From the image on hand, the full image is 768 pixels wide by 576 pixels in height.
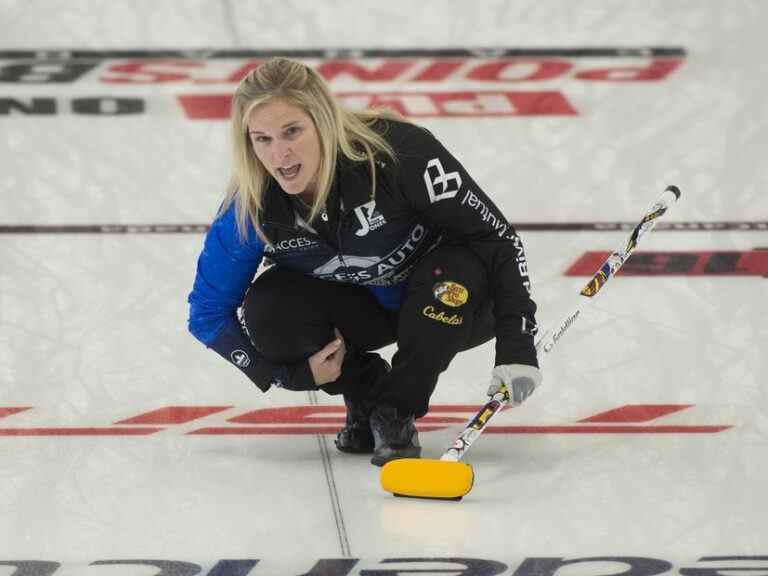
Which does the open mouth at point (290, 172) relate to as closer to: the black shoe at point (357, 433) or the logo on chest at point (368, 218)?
the logo on chest at point (368, 218)

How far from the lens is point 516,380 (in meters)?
2.41

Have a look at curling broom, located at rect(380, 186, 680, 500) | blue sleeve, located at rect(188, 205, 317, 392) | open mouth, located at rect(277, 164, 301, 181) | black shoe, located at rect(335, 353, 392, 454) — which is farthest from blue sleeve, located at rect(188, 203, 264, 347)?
curling broom, located at rect(380, 186, 680, 500)

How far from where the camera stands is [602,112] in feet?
14.0

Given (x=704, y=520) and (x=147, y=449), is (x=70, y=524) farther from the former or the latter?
(x=704, y=520)

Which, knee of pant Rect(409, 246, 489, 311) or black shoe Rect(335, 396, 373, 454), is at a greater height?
knee of pant Rect(409, 246, 489, 311)

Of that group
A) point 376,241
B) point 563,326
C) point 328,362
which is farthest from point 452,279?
point 563,326

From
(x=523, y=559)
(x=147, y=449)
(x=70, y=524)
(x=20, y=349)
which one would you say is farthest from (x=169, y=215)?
(x=523, y=559)

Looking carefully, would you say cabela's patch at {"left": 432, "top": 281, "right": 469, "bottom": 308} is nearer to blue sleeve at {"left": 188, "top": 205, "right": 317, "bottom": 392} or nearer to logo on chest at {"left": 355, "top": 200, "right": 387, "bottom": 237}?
logo on chest at {"left": 355, "top": 200, "right": 387, "bottom": 237}

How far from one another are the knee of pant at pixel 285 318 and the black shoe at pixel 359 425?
106 mm

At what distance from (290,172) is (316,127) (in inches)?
3.0

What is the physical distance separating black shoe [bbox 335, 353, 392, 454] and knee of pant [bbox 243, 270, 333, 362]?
4.2 inches

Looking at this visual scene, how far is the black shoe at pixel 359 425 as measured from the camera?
2.62 m

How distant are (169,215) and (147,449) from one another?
120cm

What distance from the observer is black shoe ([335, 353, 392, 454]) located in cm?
262
